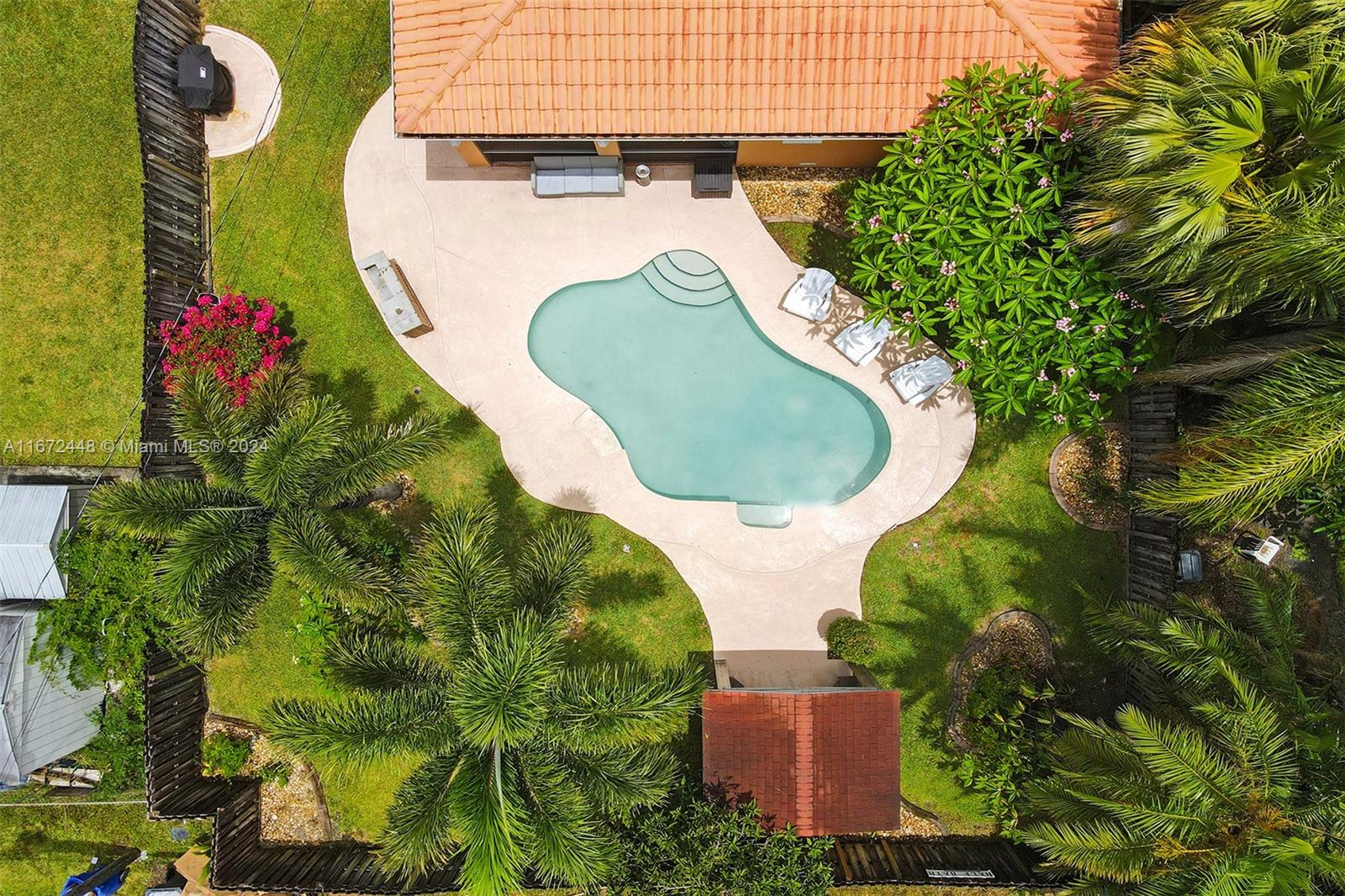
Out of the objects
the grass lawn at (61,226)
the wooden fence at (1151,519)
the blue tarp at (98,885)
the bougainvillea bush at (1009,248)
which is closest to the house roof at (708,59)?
the bougainvillea bush at (1009,248)

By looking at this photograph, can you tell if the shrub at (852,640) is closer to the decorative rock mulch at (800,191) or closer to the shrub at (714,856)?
the shrub at (714,856)

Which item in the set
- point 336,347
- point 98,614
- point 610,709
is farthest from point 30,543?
point 610,709

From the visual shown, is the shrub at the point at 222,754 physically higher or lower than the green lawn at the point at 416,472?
lower

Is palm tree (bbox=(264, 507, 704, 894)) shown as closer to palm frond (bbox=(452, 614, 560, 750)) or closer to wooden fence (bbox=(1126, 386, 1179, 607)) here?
palm frond (bbox=(452, 614, 560, 750))

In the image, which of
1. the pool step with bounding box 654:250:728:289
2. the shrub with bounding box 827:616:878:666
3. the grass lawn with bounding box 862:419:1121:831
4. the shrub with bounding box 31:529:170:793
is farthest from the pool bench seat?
the shrub with bounding box 31:529:170:793

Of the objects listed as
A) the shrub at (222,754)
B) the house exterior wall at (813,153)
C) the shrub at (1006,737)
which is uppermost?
the house exterior wall at (813,153)

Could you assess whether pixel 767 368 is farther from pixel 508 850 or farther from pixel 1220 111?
pixel 508 850
